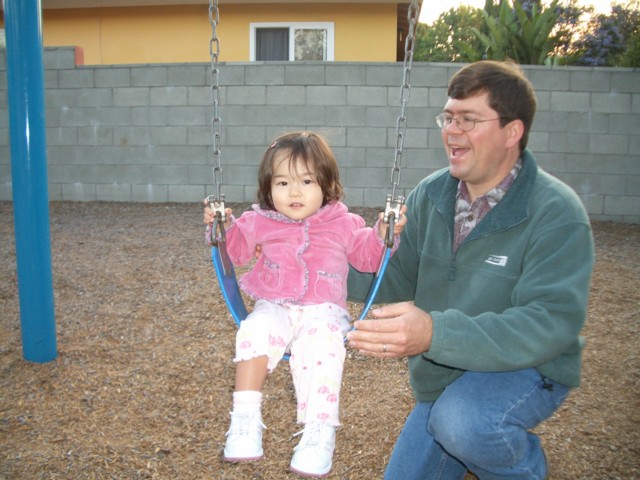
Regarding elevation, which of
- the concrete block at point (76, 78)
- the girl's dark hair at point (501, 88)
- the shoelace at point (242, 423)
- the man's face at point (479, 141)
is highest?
the concrete block at point (76, 78)

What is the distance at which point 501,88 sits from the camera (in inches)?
80.7

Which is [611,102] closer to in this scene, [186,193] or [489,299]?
[186,193]

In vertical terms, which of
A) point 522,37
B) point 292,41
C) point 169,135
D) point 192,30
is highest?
point 192,30

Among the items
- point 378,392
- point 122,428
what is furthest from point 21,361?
point 378,392

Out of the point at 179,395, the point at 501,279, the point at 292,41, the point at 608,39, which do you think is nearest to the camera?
the point at 501,279

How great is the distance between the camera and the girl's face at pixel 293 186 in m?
2.22

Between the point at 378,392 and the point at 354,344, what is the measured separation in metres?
1.64

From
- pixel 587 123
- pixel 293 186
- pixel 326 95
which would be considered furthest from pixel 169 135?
pixel 293 186

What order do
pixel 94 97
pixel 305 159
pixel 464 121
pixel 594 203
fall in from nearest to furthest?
pixel 464 121, pixel 305 159, pixel 594 203, pixel 94 97

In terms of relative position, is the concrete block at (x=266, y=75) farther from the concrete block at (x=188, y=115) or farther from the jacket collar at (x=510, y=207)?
the jacket collar at (x=510, y=207)

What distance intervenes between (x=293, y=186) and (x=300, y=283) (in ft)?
1.11

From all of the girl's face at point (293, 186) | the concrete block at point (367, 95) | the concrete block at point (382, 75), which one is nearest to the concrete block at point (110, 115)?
the concrete block at point (367, 95)

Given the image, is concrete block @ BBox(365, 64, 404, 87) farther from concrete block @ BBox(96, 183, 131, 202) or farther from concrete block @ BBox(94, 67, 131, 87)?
concrete block @ BBox(96, 183, 131, 202)

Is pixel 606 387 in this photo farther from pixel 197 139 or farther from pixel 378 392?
pixel 197 139
